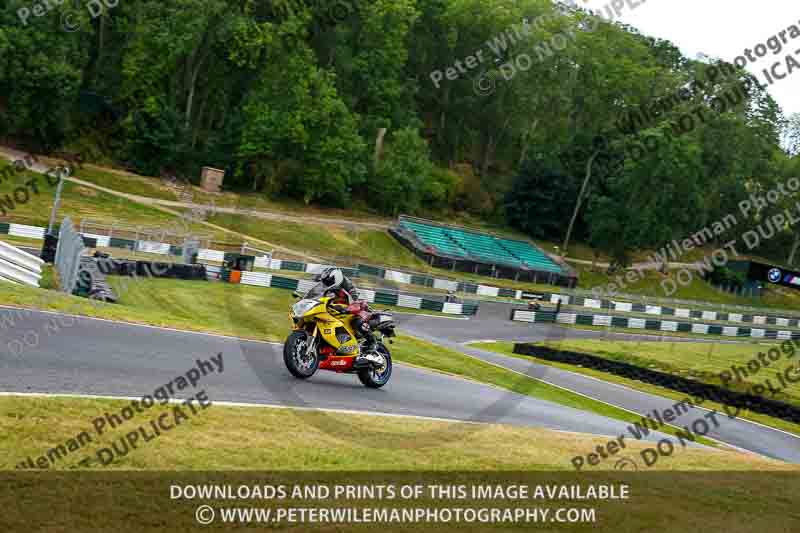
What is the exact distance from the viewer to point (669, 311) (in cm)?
5412

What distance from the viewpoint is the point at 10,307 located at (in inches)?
577

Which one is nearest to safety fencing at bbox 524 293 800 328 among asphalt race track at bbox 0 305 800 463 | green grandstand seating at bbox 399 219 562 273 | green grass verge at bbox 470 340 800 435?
green grass verge at bbox 470 340 800 435

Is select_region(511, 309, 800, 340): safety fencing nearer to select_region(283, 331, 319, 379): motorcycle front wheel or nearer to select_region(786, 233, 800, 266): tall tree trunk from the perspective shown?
select_region(786, 233, 800, 266): tall tree trunk

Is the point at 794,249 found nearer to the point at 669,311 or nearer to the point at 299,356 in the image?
the point at 669,311

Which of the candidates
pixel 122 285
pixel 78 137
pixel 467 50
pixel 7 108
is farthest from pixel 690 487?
pixel 467 50

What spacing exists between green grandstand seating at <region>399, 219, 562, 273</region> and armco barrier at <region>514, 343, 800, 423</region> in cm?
3003

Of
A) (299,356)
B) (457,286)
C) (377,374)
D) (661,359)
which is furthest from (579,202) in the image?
(299,356)

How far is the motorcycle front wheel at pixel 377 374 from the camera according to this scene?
48.6 feet

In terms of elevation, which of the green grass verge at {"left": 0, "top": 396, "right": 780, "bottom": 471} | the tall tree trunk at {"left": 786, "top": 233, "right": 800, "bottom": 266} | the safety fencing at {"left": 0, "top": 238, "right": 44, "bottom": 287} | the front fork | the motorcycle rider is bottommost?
the safety fencing at {"left": 0, "top": 238, "right": 44, "bottom": 287}

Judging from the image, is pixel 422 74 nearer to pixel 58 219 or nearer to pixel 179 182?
pixel 179 182

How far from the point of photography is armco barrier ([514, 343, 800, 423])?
24672mm

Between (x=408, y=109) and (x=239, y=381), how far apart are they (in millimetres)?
65496

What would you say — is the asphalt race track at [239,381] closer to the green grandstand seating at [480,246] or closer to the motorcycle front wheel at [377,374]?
the motorcycle front wheel at [377,374]

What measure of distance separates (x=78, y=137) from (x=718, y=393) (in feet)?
150
